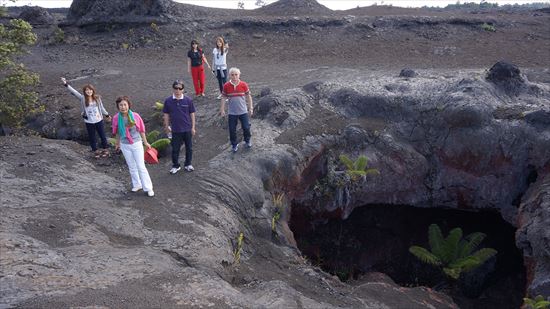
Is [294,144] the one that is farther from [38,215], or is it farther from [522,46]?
[522,46]

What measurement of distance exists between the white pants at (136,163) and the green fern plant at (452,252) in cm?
774

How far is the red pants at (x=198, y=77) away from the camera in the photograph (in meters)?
14.9

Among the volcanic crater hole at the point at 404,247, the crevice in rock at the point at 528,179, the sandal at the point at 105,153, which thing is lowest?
the volcanic crater hole at the point at 404,247

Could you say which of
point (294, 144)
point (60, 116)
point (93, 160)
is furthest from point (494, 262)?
point (60, 116)

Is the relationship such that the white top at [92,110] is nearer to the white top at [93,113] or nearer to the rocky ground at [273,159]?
the white top at [93,113]

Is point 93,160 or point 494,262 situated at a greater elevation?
point 93,160

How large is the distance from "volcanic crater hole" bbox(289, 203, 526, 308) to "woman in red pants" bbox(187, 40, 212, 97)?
5.58 meters

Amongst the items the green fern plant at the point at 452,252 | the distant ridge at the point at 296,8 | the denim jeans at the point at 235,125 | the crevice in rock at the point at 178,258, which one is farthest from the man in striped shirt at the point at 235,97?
the distant ridge at the point at 296,8

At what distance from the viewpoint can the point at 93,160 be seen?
1105cm

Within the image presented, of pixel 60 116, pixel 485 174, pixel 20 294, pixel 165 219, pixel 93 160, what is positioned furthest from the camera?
pixel 60 116

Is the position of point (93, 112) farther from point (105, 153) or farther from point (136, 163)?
point (136, 163)

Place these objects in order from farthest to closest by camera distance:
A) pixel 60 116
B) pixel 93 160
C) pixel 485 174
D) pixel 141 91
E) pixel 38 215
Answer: pixel 141 91, pixel 60 116, pixel 485 174, pixel 93 160, pixel 38 215

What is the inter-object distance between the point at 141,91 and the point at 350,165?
9717 mm

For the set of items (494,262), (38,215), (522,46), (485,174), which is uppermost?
(522,46)
